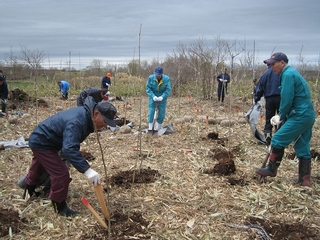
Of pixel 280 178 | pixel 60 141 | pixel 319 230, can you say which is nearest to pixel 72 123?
pixel 60 141

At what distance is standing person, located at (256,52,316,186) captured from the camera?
3.67 m

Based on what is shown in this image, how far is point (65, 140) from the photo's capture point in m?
2.79

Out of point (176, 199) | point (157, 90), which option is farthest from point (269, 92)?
point (176, 199)

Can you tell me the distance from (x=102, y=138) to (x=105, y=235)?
393 cm

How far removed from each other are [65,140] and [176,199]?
1490mm

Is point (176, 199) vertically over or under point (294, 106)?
under

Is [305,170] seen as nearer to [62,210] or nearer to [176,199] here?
[176,199]

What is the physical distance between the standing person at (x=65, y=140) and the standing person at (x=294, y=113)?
1975mm

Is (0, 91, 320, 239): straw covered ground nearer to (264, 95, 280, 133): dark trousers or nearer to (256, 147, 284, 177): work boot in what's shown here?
(256, 147, 284, 177): work boot

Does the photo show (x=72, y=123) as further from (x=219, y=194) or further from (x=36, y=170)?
(x=219, y=194)

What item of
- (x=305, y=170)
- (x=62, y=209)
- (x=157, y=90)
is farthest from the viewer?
(x=157, y=90)

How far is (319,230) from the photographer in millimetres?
3027

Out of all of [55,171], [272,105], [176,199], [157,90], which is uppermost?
[157,90]

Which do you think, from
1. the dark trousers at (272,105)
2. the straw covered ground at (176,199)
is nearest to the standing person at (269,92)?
the dark trousers at (272,105)
